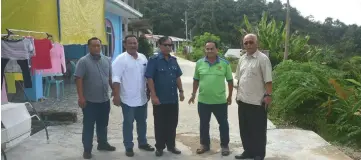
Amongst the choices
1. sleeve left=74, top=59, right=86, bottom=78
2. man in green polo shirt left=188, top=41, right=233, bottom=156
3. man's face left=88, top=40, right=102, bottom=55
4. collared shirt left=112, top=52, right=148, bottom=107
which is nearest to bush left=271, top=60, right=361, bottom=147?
man in green polo shirt left=188, top=41, right=233, bottom=156

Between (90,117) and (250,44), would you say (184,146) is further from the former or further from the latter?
(250,44)

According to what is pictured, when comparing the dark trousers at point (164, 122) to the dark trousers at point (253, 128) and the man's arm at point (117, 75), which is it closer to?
the man's arm at point (117, 75)

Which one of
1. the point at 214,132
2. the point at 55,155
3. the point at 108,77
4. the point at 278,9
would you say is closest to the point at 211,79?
the point at 108,77

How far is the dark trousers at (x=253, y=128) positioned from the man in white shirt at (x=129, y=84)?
1.31 metres

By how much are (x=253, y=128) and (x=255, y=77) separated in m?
0.65

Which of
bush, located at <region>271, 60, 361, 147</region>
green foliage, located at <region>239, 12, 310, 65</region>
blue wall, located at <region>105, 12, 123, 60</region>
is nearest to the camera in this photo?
bush, located at <region>271, 60, 361, 147</region>

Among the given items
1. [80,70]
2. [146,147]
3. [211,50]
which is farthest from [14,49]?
[211,50]

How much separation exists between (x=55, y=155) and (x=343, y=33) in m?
59.3

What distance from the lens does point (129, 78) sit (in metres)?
5.08

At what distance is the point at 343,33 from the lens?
58.1m

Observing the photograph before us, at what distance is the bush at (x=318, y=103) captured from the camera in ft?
23.7

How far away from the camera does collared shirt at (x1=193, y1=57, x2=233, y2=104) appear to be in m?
5.13

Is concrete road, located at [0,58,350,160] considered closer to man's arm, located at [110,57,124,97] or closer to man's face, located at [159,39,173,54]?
man's arm, located at [110,57,124,97]

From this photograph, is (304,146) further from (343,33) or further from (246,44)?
(343,33)
